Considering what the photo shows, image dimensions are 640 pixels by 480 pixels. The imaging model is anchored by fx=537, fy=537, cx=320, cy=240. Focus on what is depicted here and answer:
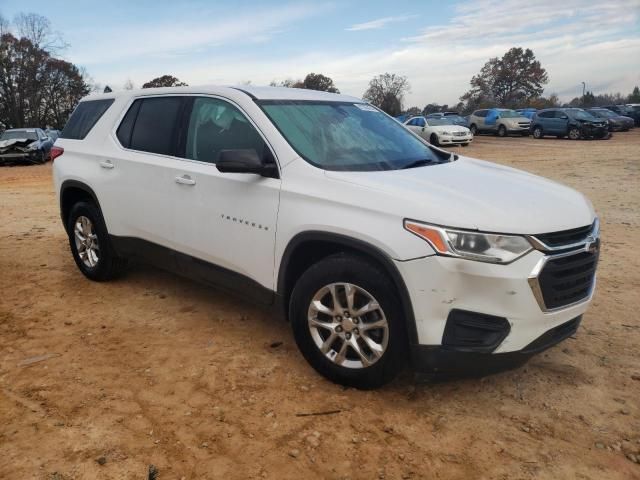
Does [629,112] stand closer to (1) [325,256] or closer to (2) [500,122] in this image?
(2) [500,122]

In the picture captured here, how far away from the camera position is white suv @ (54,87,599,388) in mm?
2738

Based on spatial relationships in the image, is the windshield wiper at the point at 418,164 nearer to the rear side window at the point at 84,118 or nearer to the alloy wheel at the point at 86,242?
the rear side window at the point at 84,118

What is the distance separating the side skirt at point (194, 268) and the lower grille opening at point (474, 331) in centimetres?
123

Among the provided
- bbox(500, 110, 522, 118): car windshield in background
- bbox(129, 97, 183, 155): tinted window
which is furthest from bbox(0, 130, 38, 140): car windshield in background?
bbox(500, 110, 522, 118): car windshield in background

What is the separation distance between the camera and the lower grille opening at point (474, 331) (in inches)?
108

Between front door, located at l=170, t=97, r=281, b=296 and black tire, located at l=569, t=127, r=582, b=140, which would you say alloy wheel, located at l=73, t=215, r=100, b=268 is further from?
black tire, located at l=569, t=127, r=582, b=140

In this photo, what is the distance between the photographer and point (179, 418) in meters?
2.98

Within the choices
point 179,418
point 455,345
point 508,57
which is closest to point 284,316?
point 179,418

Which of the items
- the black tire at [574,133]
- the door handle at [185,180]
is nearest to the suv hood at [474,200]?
the door handle at [185,180]

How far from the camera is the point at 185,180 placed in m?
3.94

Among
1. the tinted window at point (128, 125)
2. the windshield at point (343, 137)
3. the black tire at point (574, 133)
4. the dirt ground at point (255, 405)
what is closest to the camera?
the dirt ground at point (255, 405)

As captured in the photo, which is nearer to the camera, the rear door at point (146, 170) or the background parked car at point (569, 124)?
the rear door at point (146, 170)

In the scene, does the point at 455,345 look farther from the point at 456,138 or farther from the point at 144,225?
the point at 456,138

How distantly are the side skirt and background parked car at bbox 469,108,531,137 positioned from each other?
1159 inches
